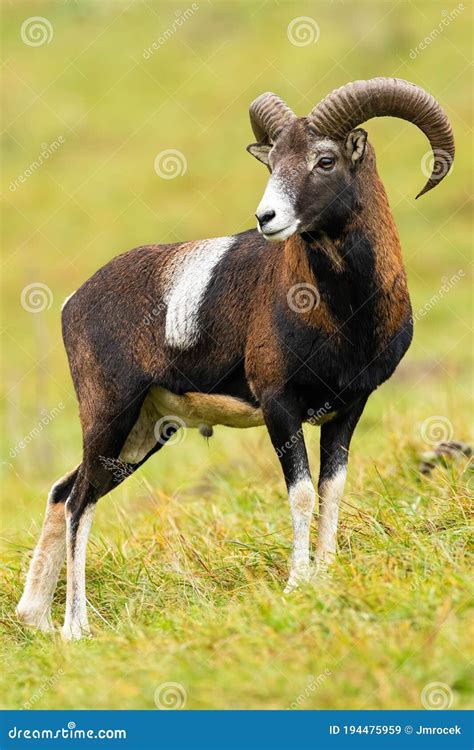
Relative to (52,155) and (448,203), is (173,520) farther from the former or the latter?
(52,155)

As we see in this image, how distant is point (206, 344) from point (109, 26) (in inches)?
1434

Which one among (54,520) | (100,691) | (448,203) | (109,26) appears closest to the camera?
(100,691)

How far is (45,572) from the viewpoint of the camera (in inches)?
295

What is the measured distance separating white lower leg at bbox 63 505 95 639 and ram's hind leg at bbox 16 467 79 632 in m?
0.24

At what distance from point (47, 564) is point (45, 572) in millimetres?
55

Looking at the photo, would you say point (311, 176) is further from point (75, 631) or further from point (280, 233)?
point (75, 631)

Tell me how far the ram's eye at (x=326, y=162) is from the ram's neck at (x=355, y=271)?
257 millimetres

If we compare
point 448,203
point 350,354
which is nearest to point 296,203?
point 350,354

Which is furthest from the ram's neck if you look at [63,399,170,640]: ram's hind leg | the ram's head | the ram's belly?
[63,399,170,640]: ram's hind leg

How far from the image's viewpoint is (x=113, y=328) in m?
7.48

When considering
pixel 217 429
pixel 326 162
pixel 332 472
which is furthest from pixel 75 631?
pixel 217 429

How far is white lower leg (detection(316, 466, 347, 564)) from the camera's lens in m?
6.74

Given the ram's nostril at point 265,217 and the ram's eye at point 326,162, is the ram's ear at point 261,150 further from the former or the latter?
the ram's nostril at point 265,217

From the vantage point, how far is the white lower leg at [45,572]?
286 inches
